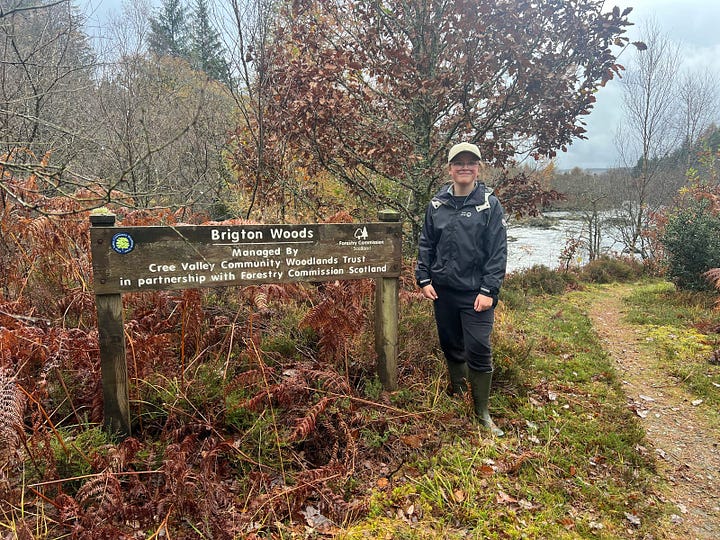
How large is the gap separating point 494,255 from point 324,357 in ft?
5.96

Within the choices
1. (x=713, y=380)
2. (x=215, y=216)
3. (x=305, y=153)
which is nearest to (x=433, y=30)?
(x=305, y=153)

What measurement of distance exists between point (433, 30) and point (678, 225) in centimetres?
890

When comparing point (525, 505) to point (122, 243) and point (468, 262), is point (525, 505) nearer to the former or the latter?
point (468, 262)

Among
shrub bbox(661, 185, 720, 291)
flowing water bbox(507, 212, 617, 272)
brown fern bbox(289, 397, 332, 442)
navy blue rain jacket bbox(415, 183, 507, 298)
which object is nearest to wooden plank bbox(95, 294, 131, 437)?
brown fern bbox(289, 397, 332, 442)

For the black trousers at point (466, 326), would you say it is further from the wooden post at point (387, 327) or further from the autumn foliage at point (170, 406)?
the autumn foliage at point (170, 406)

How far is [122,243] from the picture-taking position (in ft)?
9.91

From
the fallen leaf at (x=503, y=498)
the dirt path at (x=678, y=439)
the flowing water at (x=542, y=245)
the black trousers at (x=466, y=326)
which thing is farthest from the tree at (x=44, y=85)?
the flowing water at (x=542, y=245)

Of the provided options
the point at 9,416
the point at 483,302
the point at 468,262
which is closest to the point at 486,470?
the point at 483,302

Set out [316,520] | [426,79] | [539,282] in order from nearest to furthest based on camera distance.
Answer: [316,520], [426,79], [539,282]

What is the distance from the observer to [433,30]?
4910 millimetres

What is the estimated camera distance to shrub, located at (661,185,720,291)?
9.85 metres

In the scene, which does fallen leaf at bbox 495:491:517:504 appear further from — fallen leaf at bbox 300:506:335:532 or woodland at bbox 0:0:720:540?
fallen leaf at bbox 300:506:335:532

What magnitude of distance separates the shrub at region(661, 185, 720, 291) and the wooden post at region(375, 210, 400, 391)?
9.39 m

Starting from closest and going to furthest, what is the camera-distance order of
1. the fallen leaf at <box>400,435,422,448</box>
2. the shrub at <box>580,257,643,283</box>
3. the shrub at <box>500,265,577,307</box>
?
the fallen leaf at <box>400,435,422,448</box> < the shrub at <box>500,265,577,307</box> < the shrub at <box>580,257,643,283</box>
